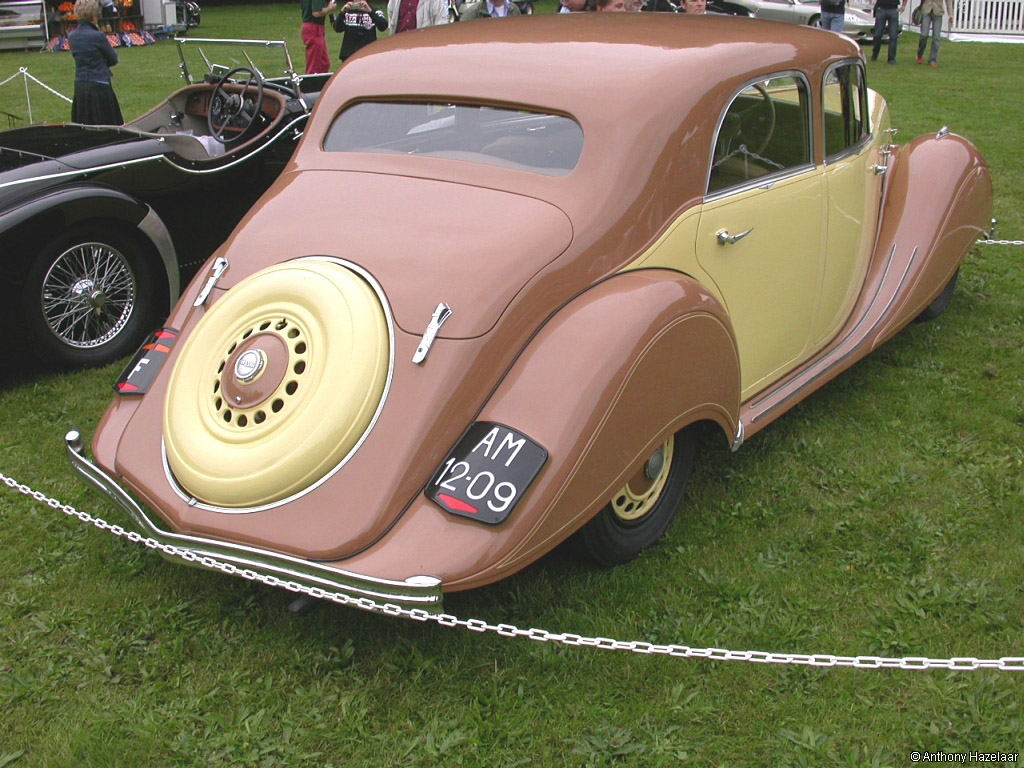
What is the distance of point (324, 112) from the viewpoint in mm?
3945

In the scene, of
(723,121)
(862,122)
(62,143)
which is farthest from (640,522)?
(62,143)

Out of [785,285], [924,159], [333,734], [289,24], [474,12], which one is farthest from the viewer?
[289,24]

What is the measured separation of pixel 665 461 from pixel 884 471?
120 centimetres

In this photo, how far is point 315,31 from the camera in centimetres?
1172

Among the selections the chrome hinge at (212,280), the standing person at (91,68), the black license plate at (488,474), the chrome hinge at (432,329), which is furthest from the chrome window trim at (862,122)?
the standing person at (91,68)

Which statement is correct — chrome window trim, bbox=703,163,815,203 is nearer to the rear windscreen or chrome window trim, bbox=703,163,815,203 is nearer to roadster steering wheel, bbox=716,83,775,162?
roadster steering wheel, bbox=716,83,775,162

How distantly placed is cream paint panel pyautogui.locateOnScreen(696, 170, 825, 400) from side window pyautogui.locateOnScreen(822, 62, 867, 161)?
1.06 feet

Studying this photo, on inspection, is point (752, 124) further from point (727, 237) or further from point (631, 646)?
point (631, 646)

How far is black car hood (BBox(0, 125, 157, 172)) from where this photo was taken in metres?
4.96

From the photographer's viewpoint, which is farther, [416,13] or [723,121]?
[416,13]

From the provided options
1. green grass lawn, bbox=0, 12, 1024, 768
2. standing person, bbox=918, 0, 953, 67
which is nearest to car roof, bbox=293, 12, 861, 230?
green grass lawn, bbox=0, 12, 1024, 768

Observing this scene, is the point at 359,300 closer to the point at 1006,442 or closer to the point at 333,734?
the point at 333,734

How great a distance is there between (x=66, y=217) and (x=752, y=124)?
10.8ft

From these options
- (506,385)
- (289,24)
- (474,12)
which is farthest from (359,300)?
(289,24)
